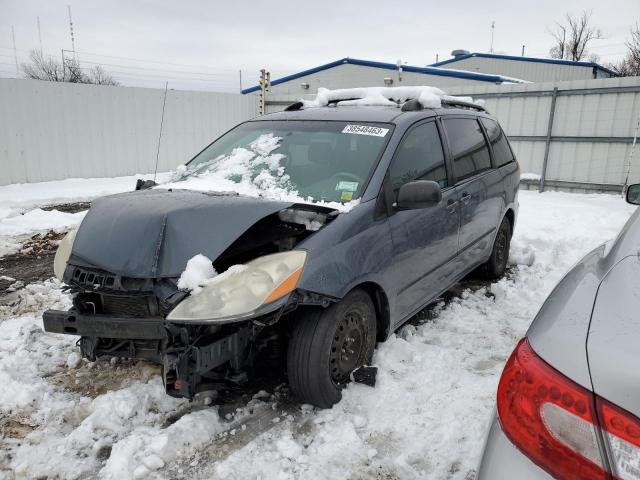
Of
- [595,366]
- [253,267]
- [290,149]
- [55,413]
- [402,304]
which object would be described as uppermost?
[290,149]

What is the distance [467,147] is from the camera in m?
4.21

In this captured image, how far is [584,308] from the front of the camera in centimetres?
126

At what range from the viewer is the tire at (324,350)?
258 centimetres

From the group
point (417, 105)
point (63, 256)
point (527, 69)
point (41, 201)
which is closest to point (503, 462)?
point (63, 256)

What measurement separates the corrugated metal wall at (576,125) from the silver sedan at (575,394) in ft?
34.4

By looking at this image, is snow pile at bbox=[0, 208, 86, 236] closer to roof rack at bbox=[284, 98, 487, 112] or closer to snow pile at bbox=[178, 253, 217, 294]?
roof rack at bbox=[284, 98, 487, 112]

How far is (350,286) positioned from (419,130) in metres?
1.52

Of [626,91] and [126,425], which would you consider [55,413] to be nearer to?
[126,425]

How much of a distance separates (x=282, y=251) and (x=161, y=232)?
644 mm

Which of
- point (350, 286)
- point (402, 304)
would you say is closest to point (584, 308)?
point (350, 286)

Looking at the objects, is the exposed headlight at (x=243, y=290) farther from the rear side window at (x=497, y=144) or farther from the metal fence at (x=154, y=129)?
the metal fence at (x=154, y=129)

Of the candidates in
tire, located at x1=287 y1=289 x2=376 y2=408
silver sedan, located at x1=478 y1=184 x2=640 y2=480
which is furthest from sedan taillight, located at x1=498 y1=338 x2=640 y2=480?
tire, located at x1=287 y1=289 x2=376 y2=408

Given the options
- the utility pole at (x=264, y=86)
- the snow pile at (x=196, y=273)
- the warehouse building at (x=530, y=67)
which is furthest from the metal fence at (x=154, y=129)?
the warehouse building at (x=530, y=67)

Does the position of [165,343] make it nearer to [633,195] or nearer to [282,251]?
[282,251]
